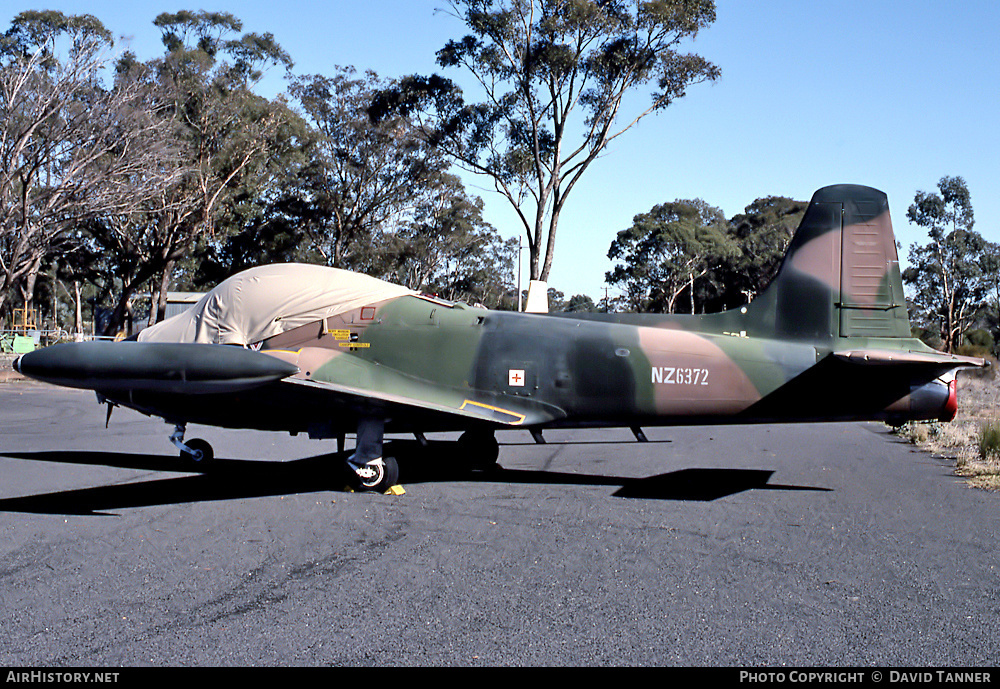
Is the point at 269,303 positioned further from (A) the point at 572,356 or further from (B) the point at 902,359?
(B) the point at 902,359

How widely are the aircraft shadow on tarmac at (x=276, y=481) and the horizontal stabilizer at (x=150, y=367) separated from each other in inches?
56.8

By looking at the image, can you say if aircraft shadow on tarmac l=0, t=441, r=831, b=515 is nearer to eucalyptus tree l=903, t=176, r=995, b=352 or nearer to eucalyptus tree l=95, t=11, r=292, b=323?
eucalyptus tree l=95, t=11, r=292, b=323

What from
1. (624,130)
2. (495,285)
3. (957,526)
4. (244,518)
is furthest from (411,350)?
(495,285)

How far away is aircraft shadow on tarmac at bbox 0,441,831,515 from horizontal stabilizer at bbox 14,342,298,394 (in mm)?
1443

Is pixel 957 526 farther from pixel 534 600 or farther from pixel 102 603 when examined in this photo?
pixel 102 603

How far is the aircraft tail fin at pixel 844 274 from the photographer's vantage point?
9.46 metres

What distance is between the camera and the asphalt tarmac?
181 inches

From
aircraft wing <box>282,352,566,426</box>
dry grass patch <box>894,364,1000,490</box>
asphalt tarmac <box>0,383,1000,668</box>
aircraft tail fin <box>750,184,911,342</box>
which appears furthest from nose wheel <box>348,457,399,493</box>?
dry grass patch <box>894,364,1000,490</box>

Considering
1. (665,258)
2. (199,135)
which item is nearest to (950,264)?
(665,258)

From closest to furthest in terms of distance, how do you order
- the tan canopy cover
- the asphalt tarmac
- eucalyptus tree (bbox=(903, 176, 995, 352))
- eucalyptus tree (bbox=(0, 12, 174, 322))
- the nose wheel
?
1. the asphalt tarmac
2. the nose wheel
3. the tan canopy cover
4. eucalyptus tree (bbox=(0, 12, 174, 322))
5. eucalyptus tree (bbox=(903, 176, 995, 352))

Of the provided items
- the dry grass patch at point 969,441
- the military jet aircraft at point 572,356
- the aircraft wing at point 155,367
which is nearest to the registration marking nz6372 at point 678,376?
the military jet aircraft at point 572,356

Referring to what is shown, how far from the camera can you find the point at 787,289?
32.2ft

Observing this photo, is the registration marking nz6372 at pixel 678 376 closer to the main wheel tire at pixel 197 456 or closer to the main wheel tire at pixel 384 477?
the main wheel tire at pixel 384 477

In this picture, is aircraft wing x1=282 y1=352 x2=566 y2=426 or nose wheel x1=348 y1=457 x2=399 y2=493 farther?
nose wheel x1=348 y1=457 x2=399 y2=493
